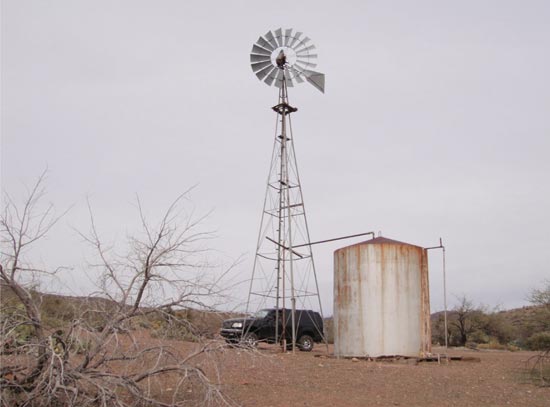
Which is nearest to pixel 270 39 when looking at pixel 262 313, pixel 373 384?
pixel 262 313

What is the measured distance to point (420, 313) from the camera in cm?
1634

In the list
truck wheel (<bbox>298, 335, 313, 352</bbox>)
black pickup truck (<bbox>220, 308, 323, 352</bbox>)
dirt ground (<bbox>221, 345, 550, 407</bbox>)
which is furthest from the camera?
truck wheel (<bbox>298, 335, 313, 352</bbox>)

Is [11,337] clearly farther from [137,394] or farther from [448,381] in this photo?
[448,381]

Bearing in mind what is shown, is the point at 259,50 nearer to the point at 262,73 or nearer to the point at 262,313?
the point at 262,73

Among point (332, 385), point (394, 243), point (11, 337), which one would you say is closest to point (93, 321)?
point (11, 337)

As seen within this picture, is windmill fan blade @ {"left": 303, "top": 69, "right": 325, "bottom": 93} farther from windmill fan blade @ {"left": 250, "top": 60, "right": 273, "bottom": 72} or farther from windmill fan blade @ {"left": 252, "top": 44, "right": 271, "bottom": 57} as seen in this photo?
windmill fan blade @ {"left": 252, "top": 44, "right": 271, "bottom": 57}

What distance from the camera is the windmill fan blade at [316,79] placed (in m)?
20.6

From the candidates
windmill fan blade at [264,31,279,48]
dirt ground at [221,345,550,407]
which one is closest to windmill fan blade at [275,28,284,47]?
windmill fan blade at [264,31,279,48]

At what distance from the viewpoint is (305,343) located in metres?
20.3

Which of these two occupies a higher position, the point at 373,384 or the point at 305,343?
the point at 305,343

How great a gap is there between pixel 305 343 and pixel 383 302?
5109mm

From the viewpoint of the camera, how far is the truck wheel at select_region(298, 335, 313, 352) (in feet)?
66.2

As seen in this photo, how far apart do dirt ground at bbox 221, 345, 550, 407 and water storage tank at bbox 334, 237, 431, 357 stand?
1451 millimetres

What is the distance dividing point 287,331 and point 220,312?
12202 millimetres
